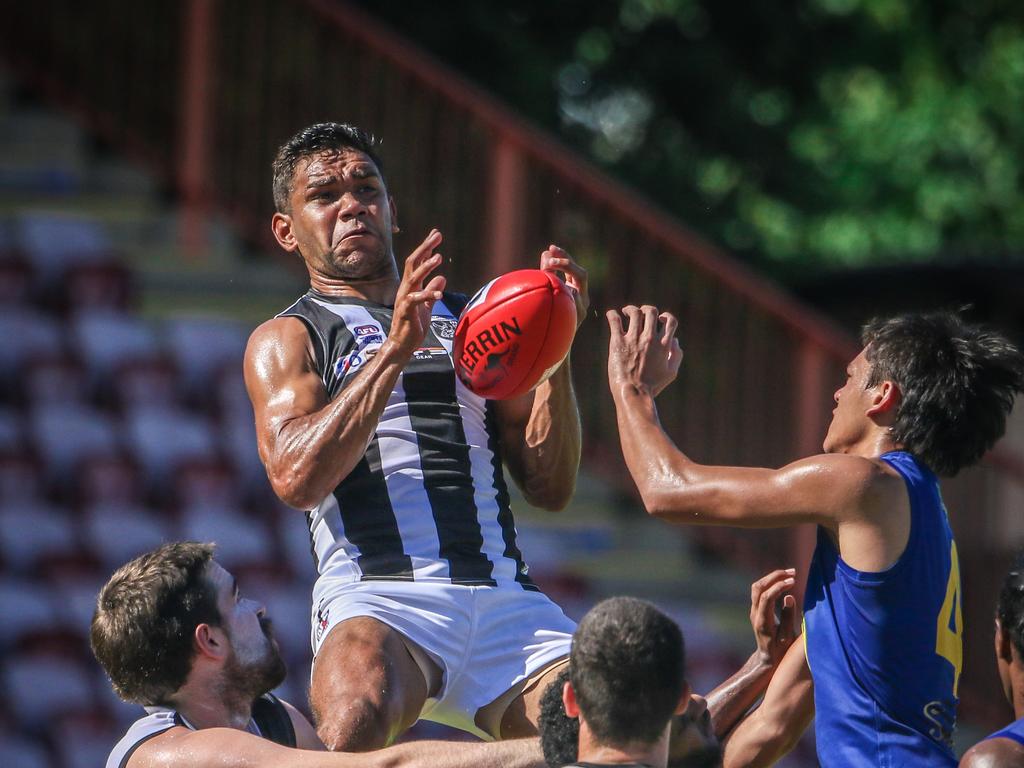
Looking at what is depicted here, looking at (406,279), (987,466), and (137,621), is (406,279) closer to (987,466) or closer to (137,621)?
(137,621)

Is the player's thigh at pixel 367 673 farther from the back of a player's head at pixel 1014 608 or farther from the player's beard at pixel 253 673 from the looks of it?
the back of a player's head at pixel 1014 608

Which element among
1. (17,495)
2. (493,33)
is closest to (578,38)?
(493,33)

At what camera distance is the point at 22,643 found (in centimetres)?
868

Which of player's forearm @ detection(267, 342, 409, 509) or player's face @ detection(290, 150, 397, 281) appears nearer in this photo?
player's forearm @ detection(267, 342, 409, 509)

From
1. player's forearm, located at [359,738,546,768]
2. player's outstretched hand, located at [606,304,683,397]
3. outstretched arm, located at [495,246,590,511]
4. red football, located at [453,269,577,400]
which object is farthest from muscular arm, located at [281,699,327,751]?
player's outstretched hand, located at [606,304,683,397]

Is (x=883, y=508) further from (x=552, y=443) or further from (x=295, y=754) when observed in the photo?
(x=295, y=754)

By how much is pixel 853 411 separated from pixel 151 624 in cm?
191

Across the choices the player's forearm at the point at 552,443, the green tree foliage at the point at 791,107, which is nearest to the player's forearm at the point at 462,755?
the player's forearm at the point at 552,443

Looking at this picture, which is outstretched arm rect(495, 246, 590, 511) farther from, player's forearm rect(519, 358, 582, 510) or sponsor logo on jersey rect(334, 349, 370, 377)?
sponsor logo on jersey rect(334, 349, 370, 377)

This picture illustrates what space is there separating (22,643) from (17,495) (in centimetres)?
90

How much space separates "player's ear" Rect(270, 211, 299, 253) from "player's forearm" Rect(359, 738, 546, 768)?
5.58ft

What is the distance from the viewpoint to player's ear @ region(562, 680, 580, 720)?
3.63 metres

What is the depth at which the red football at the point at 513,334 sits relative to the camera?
15.0ft

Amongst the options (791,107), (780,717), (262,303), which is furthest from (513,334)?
(791,107)
